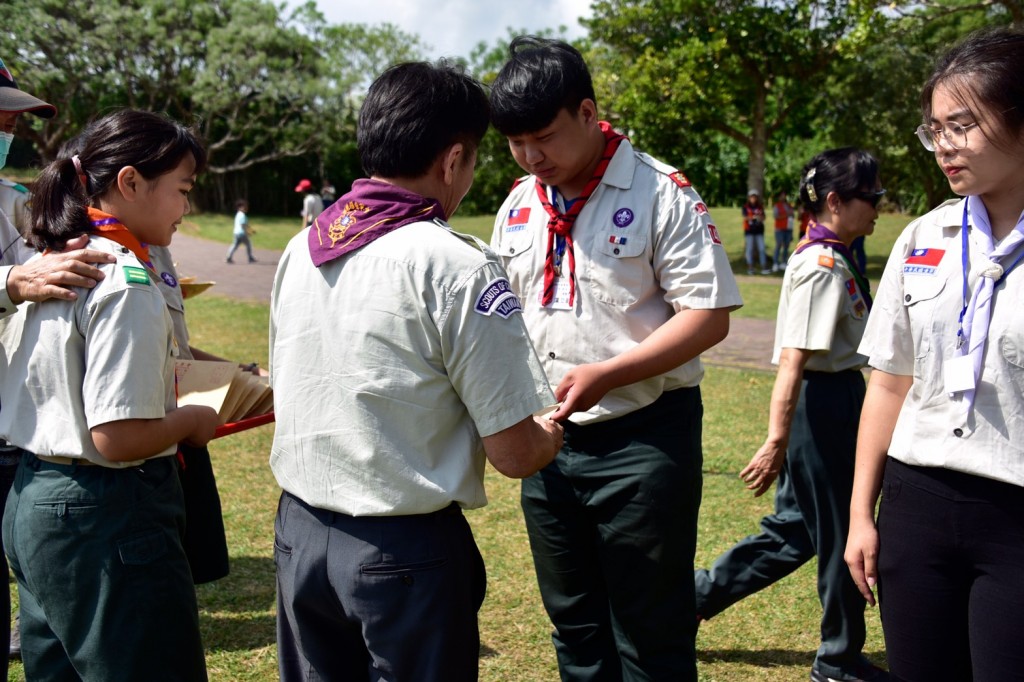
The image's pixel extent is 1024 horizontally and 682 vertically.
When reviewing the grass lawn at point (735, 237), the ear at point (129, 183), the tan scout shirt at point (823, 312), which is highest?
the ear at point (129, 183)

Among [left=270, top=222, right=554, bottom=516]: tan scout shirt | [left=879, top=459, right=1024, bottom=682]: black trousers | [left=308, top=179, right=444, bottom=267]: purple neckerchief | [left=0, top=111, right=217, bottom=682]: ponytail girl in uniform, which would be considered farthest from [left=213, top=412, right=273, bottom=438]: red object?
[left=879, top=459, right=1024, bottom=682]: black trousers

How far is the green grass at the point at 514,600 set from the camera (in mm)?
3695

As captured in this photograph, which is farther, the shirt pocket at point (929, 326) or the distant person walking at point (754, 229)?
the distant person walking at point (754, 229)

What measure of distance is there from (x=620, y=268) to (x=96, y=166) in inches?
54.6

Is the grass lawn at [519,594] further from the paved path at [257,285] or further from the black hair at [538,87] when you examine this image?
the black hair at [538,87]

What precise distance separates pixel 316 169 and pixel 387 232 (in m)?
38.7

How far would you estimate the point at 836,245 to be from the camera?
11.3 ft

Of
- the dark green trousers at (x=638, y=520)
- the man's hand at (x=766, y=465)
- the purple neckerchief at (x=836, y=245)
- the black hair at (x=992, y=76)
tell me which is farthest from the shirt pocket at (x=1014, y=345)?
the purple neckerchief at (x=836, y=245)

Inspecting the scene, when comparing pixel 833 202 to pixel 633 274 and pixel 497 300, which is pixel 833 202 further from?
pixel 497 300

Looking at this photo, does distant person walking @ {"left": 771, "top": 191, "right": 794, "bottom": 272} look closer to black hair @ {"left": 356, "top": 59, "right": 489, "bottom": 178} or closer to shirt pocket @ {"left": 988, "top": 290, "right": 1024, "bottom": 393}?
shirt pocket @ {"left": 988, "top": 290, "right": 1024, "bottom": 393}

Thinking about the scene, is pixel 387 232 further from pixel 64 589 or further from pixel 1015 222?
pixel 1015 222

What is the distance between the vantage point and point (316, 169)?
→ 39219mm

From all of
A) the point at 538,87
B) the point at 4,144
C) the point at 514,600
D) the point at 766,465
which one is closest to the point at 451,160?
the point at 538,87

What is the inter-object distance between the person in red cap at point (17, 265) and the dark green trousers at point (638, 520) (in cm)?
135
